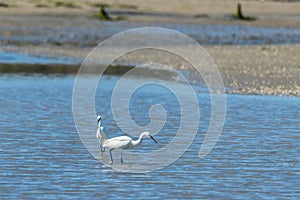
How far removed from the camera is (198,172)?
11180 millimetres

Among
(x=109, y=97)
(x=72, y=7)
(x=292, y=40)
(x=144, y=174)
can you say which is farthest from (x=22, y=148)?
(x=72, y=7)

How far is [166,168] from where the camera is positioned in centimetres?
1147

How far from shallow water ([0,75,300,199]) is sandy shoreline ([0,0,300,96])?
124 inches

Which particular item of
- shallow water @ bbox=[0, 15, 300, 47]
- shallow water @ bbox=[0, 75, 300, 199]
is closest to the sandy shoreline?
shallow water @ bbox=[0, 15, 300, 47]

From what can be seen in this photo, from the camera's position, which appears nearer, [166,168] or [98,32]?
[166,168]

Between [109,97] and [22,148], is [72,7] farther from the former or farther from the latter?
[22,148]

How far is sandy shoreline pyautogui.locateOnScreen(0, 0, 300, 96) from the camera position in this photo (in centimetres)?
2175

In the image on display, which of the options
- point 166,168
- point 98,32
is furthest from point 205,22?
point 166,168

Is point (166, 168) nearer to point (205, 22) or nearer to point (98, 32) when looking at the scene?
point (98, 32)

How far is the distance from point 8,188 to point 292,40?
29.1 metres

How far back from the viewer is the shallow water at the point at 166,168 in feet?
33.1

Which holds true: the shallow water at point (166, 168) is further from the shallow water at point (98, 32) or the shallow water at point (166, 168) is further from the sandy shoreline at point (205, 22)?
the shallow water at point (98, 32)

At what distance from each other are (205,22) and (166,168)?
3621 cm

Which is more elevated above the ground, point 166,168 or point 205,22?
point 166,168
